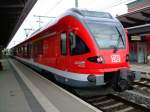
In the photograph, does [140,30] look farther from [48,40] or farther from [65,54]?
[65,54]

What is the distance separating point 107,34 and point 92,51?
109 cm

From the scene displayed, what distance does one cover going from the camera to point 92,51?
32.0 ft

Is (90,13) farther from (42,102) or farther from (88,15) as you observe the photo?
(42,102)

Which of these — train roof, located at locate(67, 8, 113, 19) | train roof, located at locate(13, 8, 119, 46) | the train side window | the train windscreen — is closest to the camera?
the train windscreen

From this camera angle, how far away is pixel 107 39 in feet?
34.0

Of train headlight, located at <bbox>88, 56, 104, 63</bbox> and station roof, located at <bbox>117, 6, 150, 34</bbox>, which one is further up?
station roof, located at <bbox>117, 6, 150, 34</bbox>

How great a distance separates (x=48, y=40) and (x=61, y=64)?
2.77m

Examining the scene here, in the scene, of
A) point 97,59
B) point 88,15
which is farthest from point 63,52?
point 97,59

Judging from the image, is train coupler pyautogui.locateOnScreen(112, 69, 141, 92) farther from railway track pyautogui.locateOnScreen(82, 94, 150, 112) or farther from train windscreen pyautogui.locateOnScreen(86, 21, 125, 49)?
train windscreen pyautogui.locateOnScreen(86, 21, 125, 49)

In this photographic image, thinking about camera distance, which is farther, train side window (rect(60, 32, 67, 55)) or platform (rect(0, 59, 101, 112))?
train side window (rect(60, 32, 67, 55))

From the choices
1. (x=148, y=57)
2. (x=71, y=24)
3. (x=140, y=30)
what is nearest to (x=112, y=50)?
(x=71, y=24)

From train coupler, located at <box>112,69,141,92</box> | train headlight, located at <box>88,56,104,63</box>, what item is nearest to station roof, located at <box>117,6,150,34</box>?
train coupler, located at <box>112,69,141,92</box>

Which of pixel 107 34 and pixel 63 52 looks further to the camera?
pixel 63 52

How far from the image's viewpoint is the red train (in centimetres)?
974
